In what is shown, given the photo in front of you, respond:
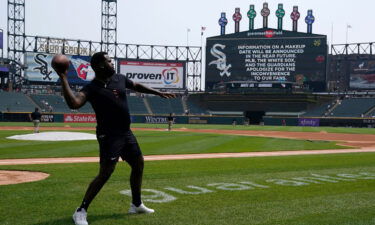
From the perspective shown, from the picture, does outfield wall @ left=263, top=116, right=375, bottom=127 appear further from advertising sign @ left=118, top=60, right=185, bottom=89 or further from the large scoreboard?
advertising sign @ left=118, top=60, right=185, bottom=89

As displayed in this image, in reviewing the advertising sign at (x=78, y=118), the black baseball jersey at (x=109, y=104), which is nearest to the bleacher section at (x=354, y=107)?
the advertising sign at (x=78, y=118)

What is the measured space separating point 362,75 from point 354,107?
862 cm

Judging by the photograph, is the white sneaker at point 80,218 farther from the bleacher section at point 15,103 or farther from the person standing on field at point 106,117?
the bleacher section at point 15,103

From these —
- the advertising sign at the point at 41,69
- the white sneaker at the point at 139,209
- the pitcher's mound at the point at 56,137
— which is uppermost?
the advertising sign at the point at 41,69

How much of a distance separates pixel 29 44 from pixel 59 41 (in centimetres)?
464

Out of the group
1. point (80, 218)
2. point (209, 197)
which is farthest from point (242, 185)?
point (80, 218)

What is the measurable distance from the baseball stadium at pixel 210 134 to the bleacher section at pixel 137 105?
0.40 m

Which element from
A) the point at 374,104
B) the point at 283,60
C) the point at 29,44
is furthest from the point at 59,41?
the point at 374,104

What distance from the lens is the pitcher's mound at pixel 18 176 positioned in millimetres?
8672

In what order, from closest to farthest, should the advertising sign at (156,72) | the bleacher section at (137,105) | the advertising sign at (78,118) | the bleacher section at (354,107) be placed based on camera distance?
the advertising sign at (78,118) < the bleacher section at (354,107) < the bleacher section at (137,105) < the advertising sign at (156,72)

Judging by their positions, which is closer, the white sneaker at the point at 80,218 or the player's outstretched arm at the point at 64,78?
the player's outstretched arm at the point at 64,78

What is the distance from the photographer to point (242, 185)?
812cm

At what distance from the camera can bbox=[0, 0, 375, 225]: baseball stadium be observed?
589cm

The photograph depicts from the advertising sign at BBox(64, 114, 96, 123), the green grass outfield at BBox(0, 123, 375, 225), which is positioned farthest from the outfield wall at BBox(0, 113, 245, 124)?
the green grass outfield at BBox(0, 123, 375, 225)
